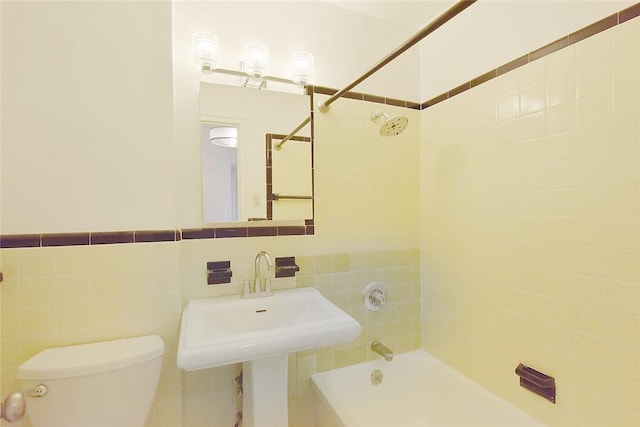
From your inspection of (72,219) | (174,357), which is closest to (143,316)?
(174,357)

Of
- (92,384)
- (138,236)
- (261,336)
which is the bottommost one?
(92,384)

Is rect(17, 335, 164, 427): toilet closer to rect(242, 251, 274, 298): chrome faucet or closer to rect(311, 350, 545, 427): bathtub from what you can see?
rect(242, 251, 274, 298): chrome faucet

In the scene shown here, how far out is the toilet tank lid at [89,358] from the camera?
0.90 metres

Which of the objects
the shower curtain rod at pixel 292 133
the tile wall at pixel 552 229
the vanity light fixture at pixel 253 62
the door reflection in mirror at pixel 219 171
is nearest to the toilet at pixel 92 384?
the door reflection in mirror at pixel 219 171

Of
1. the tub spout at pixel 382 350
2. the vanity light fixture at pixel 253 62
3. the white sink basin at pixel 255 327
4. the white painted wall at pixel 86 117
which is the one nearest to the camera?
the white sink basin at pixel 255 327

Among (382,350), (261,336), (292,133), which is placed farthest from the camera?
(382,350)

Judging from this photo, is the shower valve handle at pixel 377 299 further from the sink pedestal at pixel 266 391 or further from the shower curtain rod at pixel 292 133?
the shower curtain rod at pixel 292 133

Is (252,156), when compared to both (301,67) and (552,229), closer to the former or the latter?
(301,67)

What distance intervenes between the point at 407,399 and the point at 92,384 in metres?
1.44

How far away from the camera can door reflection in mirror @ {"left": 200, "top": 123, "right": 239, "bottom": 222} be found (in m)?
1.29

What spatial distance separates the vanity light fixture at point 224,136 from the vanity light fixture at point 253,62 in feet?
0.78

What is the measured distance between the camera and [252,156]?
138 centimetres

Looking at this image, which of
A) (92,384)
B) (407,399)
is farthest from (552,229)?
(92,384)

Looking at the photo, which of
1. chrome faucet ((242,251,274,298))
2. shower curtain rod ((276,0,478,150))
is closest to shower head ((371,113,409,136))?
→ shower curtain rod ((276,0,478,150))
